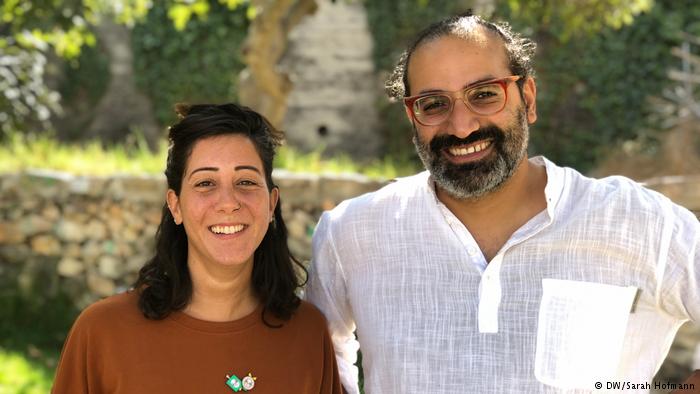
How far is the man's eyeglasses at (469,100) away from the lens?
2148mm

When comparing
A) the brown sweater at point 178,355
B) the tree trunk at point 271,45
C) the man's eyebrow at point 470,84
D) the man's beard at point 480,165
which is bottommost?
the brown sweater at point 178,355

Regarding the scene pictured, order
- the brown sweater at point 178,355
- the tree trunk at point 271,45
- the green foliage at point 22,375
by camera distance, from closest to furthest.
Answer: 1. the brown sweater at point 178,355
2. the green foliage at point 22,375
3. the tree trunk at point 271,45

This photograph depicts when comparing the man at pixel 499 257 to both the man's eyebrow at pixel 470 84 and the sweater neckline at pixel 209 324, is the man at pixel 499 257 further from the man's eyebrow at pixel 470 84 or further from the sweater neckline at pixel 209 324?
the sweater neckline at pixel 209 324

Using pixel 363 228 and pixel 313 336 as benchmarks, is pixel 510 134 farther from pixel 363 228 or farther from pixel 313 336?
pixel 313 336

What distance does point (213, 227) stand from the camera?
6.86 ft

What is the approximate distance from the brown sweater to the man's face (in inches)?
23.2

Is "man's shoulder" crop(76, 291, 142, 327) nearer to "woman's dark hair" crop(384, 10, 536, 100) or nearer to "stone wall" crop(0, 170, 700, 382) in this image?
"woman's dark hair" crop(384, 10, 536, 100)

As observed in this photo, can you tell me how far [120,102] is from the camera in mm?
10516

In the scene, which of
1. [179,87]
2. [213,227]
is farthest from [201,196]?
[179,87]

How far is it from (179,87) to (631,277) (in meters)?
8.84

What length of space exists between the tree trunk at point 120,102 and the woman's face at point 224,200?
8532mm


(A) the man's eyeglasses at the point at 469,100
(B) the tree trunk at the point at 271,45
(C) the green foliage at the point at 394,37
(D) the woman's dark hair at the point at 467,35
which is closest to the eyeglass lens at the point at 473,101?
(A) the man's eyeglasses at the point at 469,100

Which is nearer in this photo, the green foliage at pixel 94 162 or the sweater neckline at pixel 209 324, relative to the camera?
the sweater neckline at pixel 209 324

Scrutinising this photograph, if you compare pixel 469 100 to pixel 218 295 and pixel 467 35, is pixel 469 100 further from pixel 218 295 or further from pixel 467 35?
pixel 218 295
